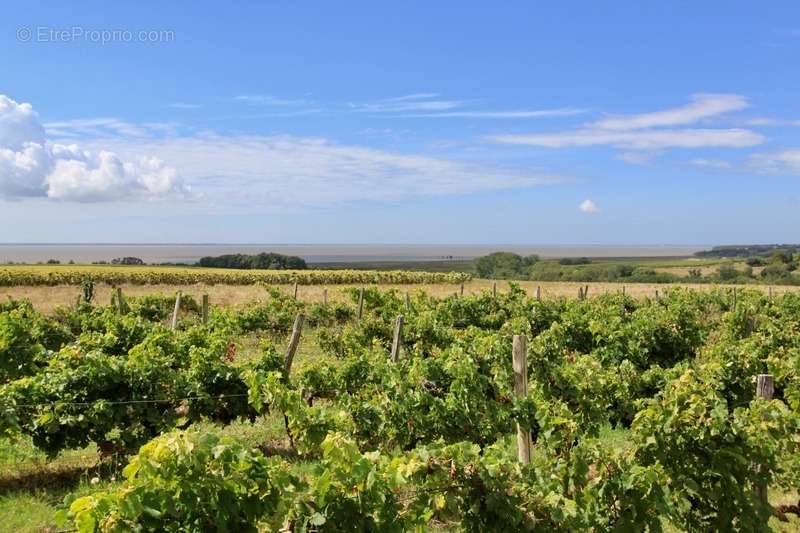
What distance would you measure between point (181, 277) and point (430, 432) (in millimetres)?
41611

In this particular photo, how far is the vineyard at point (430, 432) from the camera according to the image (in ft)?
11.9

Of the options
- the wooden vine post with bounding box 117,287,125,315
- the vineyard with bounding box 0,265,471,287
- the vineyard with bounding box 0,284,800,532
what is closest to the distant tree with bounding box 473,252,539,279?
the vineyard with bounding box 0,265,471,287

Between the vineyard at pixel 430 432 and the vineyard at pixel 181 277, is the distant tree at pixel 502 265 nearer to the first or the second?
the vineyard at pixel 181 277

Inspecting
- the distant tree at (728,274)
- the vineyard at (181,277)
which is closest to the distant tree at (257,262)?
the vineyard at (181,277)

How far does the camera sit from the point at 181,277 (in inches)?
1779

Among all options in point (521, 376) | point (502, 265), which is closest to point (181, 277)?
Result: point (521, 376)

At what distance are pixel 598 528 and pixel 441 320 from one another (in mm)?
12969

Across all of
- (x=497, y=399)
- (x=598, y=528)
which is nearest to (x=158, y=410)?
(x=497, y=399)

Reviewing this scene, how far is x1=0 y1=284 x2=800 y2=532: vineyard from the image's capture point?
363 cm

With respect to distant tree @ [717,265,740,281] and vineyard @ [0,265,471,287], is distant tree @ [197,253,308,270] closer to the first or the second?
vineyard @ [0,265,471,287]

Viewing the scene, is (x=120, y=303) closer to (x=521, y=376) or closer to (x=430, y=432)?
(x=430, y=432)

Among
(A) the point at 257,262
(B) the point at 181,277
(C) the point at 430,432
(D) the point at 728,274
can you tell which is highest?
(A) the point at 257,262

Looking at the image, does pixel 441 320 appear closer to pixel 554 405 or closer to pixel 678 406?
pixel 554 405

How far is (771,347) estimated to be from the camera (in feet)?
32.8
